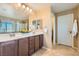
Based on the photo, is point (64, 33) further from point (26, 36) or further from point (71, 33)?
point (26, 36)

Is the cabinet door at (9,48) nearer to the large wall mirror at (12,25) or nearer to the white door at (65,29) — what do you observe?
the large wall mirror at (12,25)

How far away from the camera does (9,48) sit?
5.78ft

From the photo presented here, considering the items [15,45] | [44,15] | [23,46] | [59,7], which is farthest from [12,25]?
[59,7]

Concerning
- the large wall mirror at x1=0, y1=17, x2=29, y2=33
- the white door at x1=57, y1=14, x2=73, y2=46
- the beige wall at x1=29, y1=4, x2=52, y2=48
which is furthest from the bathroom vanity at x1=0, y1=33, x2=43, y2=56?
the white door at x1=57, y1=14, x2=73, y2=46

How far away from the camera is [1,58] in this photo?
5.34 feet

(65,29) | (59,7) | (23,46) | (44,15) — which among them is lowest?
(23,46)

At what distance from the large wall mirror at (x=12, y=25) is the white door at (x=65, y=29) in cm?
80

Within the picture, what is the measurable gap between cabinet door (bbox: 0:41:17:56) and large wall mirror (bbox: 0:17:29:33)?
280 millimetres

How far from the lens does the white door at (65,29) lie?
7.10 feet

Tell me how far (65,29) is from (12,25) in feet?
4.00

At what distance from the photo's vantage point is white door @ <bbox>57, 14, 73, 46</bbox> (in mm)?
2164

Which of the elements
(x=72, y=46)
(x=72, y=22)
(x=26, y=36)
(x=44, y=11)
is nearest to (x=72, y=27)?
(x=72, y=22)

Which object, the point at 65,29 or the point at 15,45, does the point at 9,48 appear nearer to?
the point at 15,45

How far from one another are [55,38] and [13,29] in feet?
3.48
